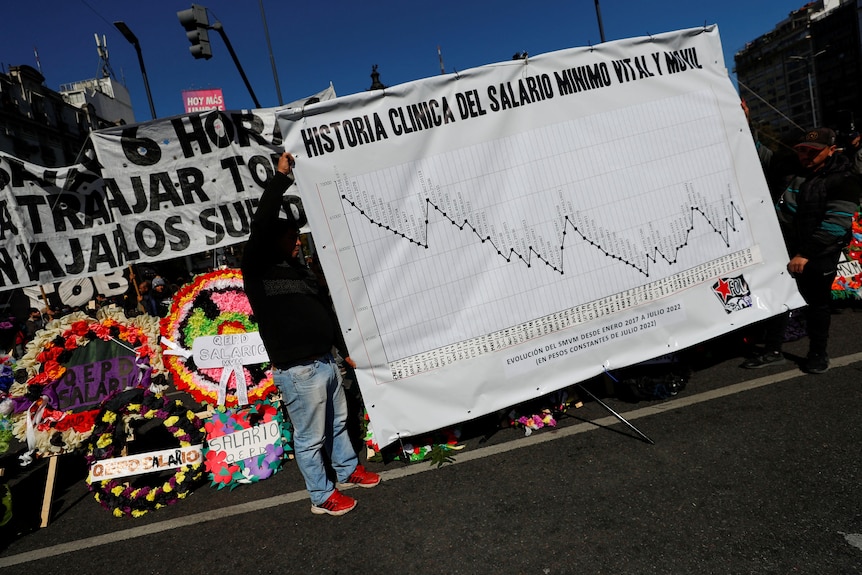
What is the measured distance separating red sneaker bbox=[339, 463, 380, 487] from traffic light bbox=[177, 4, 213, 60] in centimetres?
1201

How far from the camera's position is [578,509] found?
9.63 ft

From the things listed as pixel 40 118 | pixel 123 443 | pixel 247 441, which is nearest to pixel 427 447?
pixel 247 441

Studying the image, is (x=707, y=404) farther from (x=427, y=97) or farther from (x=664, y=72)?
(x=427, y=97)

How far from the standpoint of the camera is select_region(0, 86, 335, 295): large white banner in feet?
14.5

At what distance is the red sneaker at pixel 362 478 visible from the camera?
3.63 meters

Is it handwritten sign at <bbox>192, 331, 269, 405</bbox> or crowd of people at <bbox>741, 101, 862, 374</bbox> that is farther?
handwritten sign at <bbox>192, 331, 269, 405</bbox>

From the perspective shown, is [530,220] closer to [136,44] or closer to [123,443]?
[123,443]

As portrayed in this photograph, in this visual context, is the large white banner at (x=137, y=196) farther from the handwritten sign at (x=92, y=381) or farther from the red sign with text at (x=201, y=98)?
the red sign with text at (x=201, y=98)

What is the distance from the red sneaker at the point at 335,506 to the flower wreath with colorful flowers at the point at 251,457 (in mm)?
929

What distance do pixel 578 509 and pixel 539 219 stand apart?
1.84 m

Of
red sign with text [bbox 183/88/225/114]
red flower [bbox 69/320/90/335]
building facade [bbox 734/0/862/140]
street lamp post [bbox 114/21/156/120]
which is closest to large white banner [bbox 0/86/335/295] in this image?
red flower [bbox 69/320/90/335]

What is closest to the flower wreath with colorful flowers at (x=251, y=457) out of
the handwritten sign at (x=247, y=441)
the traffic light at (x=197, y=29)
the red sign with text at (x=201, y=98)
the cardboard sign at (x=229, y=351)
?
the handwritten sign at (x=247, y=441)

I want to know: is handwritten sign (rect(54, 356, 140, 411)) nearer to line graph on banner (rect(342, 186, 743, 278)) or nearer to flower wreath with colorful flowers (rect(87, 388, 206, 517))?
flower wreath with colorful flowers (rect(87, 388, 206, 517))

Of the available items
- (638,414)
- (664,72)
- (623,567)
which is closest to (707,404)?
(638,414)
